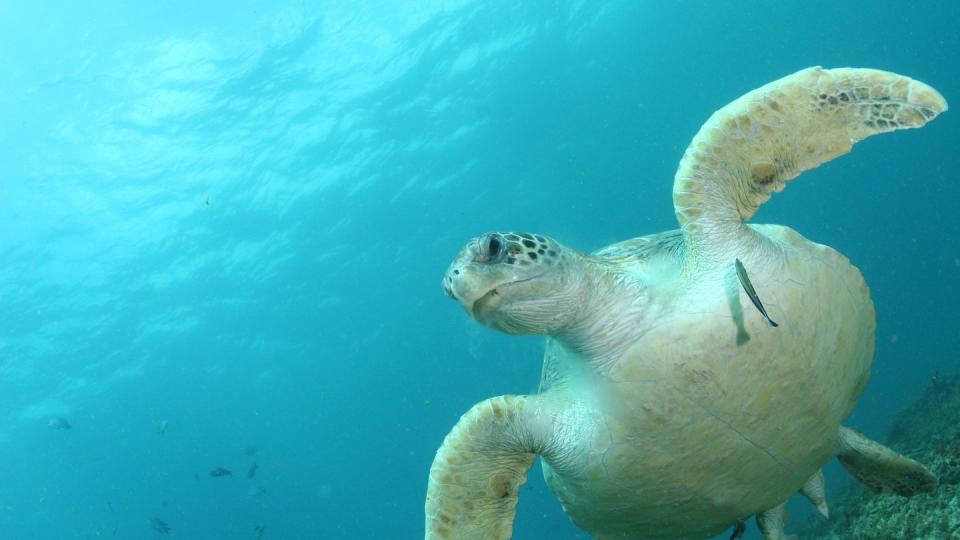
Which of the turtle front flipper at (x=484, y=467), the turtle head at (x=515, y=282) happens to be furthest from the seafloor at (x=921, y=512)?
the turtle head at (x=515, y=282)

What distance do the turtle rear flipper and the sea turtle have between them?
36.3 inches

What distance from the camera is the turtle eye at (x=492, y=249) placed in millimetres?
2627

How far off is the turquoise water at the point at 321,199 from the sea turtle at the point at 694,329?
15304mm

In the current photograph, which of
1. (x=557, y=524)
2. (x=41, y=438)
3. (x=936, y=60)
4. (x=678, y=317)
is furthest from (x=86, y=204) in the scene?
(x=936, y=60)

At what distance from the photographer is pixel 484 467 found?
3348mm

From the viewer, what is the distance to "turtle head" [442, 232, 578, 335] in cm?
261

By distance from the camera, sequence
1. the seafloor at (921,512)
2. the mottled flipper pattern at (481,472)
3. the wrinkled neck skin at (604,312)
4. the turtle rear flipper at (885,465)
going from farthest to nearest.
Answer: the turtle rear flipper at (885,465), the seafloor at (921,512), the mottled flipper pattern at (481,472), the wrinkled neck skin at (604,312)

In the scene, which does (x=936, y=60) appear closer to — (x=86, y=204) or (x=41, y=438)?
(x=86, y=204)

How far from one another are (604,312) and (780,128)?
1252 mm

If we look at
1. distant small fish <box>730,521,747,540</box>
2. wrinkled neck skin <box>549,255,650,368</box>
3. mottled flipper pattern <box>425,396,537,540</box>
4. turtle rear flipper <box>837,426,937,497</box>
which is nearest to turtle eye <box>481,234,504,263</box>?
wrinkled neck skin <box>549,255,650,368</box>

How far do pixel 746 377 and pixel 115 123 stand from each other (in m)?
20.9

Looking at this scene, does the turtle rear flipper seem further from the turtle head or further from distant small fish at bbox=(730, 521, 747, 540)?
the turtle head

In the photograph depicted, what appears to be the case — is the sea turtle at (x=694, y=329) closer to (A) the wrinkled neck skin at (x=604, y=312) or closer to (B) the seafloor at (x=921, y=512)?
(A) the wrinkled neck skin at (x=604, y=312)

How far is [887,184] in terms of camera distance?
46.7 meters
